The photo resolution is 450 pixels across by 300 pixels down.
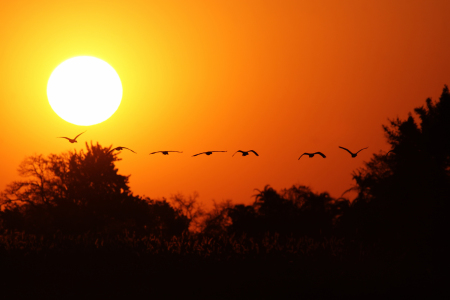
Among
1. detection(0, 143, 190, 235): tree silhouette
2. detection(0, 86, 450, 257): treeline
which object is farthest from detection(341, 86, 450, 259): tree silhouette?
detection(0, 143, 190, 235): tree silhouette

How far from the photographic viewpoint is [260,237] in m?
58.3

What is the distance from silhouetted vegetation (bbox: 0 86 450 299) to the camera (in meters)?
38.2

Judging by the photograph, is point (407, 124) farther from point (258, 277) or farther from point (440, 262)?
point (258, 277)

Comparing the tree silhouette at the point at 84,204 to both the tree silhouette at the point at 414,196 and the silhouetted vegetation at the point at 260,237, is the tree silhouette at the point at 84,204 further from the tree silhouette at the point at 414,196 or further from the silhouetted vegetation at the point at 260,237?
the tree silhouette at the point at 414,196

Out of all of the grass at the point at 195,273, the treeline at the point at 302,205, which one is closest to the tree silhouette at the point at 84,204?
the treeline at the point at 302,205

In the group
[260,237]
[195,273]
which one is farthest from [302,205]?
[195,273]

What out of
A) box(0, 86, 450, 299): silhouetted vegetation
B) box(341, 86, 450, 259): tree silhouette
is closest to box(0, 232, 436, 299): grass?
box(0, 86, 450, 299): silhouetted vegetation

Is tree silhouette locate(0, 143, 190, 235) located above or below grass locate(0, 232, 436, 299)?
above

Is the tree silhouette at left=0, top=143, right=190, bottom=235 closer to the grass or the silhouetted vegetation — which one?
the silhouetted vegetation

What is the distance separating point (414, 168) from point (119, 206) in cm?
3902

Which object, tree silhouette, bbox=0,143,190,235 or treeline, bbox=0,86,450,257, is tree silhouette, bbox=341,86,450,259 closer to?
treeline, bbox=0,86,450,257

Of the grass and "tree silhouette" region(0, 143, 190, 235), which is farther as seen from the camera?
"tree silhouette" region(0, 143, 190, 235)

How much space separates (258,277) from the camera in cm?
3816

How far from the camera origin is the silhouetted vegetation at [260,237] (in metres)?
38.2
